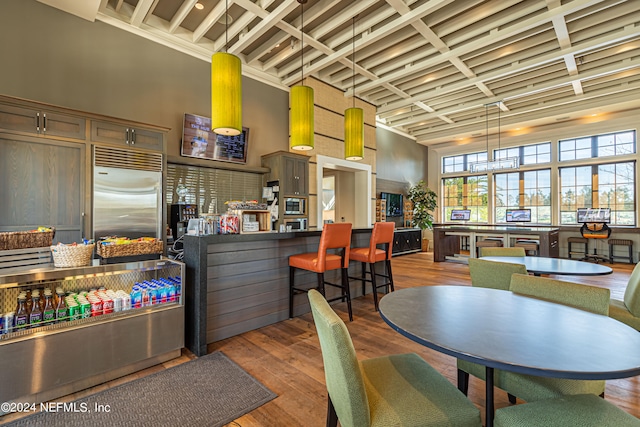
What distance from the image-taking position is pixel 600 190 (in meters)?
8.26

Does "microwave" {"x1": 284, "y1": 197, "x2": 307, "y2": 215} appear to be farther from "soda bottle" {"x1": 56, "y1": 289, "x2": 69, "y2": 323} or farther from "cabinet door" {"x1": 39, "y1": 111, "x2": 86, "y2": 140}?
"soda bottle" {"x1": 56, "y1": 289, "x2": 69, "y2": 323}

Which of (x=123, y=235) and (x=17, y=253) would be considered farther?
(x=123, y=235)

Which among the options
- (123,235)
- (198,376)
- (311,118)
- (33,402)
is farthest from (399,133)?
(33,402)

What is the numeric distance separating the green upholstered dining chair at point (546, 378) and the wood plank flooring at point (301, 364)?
1.65 feet

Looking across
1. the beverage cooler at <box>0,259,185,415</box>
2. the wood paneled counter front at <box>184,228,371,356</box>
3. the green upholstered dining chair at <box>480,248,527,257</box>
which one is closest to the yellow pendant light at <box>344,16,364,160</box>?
the wood paneled counter front at <box>184,228,371,356</box>

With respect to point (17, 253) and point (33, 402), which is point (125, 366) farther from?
point (17, 253)

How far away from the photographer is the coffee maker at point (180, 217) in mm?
4227

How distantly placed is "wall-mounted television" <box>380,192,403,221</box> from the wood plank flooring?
5.48 m

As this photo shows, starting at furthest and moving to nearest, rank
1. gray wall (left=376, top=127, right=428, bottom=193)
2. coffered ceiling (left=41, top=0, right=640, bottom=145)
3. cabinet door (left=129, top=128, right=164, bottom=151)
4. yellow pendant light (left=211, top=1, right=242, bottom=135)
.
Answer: gray wall (left=376, top=127, right=428, bottom=193)
coffered ceiling (left=41, top=0, right=640, bottom=145)
cabinet door (left=129, top=128, right=164, bottom=151)
yellow pendant light (left=211, top=1, right=242, bottom=135)

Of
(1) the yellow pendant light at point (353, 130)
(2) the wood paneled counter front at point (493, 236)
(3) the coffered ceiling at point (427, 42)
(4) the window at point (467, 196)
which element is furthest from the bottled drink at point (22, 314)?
(4) the window at point (467, 196)

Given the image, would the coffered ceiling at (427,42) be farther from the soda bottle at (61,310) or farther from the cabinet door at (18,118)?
the soda bottle at (61,310)

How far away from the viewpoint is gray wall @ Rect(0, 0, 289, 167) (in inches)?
135

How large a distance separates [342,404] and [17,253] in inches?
89.8

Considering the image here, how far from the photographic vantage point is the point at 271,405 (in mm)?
1902
